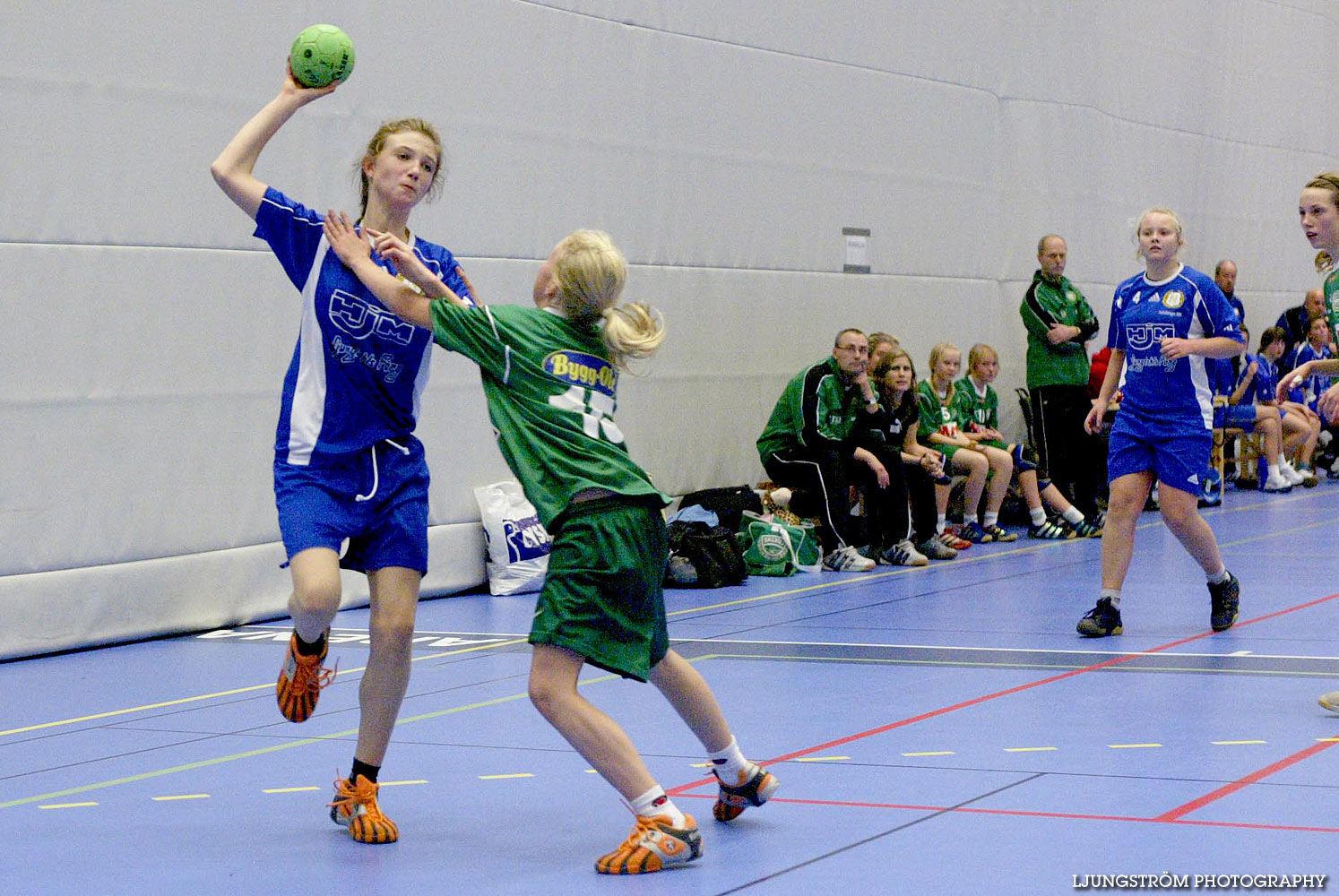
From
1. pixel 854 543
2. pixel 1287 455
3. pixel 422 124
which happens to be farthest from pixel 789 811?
pixel 1287 455

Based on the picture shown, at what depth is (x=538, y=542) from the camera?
984 centimetres

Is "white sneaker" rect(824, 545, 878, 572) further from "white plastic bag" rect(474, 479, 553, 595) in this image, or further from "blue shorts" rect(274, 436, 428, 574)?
"blue shorts" rect(274, 436, 428, 574)

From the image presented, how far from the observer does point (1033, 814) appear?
174 inches

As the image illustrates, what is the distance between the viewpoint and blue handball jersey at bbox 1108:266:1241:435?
7.51 m

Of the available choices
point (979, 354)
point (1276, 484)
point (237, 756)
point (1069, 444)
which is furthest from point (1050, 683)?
point (1276, 484)

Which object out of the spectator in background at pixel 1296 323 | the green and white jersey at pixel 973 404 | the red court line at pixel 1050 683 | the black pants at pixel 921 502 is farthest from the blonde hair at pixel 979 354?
the spectator in background at pixel 1296 323

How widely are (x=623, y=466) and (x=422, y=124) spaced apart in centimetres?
120

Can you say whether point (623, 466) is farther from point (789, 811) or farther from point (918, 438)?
point (918, 438)

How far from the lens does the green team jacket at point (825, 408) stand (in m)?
10.7

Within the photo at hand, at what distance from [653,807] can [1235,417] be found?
12.8 meters

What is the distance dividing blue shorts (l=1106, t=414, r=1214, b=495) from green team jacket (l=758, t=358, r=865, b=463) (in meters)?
3.18

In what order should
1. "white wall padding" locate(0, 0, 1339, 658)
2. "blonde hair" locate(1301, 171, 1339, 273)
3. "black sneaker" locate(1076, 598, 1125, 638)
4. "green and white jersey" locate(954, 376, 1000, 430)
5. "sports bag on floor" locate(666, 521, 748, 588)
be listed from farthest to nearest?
"green and white jersey" locate(954, 376, 1000, 430)
"sports bag on floor" locate(666, 521, 748, 588)
"white wall padding" locate(0, 0, 1339, 658)
"black sneaker" locate(1076, 598, 1125, 638)
"blonde hair" locate(1301, 171, 1339, 273)

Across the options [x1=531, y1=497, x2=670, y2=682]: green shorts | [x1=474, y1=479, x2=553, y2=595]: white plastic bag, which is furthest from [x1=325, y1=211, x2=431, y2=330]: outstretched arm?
[x1=474, y1=479, x2=553, y2=595]: white plastic bag

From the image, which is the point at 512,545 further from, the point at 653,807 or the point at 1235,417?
the point at 1235,417
